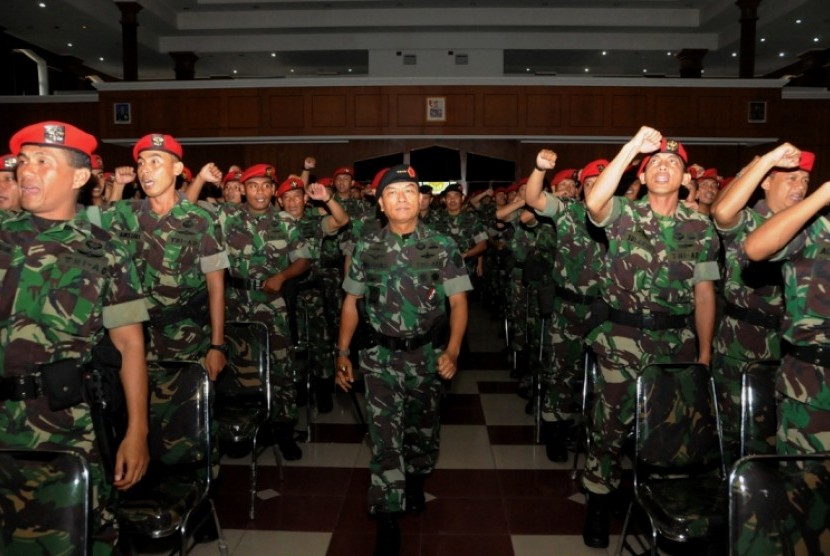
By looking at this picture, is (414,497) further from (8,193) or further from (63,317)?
(8,193)

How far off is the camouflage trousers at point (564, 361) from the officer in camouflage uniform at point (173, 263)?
2.01 m

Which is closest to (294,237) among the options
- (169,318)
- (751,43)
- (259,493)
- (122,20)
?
(169,318)

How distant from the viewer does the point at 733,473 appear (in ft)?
5.17

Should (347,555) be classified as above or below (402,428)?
below

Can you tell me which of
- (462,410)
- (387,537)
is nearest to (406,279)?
(387,537)

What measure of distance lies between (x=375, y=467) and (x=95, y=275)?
149 centimetres

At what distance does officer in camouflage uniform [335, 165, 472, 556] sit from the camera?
294 centimetres

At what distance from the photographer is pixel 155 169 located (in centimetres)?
308

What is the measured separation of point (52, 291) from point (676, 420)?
2.16 metres

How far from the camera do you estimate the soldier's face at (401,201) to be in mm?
2957

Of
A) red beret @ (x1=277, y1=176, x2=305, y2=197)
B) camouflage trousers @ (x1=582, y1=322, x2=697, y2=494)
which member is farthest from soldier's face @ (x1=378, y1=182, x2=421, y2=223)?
red beret @ (x1=277, y1=176, x2=305, y2=197)

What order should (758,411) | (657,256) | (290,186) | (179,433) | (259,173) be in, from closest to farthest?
1. (758,411)
2. (179,433)
3. (657,256)
4. (259,173)
5. (290,186)

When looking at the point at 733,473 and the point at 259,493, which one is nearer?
the point at 733,473

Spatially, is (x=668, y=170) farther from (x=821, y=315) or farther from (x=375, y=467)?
(x=375, y=467)
